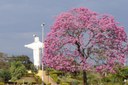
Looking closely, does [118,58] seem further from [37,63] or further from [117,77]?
[37,63]

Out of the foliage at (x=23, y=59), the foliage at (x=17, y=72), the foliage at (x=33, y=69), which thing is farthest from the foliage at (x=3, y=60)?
the foliage at (x=17, y=72)

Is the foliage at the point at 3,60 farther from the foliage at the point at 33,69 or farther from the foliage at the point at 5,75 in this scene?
the foliage at the point at 5,75

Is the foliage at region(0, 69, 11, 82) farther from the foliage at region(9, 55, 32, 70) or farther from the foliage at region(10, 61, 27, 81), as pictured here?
the foliage at region(9, 55, 32, 70)

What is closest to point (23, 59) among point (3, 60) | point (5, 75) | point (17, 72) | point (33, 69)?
point (3, 60)

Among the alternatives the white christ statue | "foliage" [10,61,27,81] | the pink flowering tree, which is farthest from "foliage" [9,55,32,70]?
the pink flowering tree

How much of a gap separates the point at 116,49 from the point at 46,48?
366cm

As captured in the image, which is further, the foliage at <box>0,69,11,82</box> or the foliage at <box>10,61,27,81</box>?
the foliage at <box>0,69,11,82</box>

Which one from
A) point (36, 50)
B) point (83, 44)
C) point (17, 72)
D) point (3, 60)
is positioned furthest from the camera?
point (3, 60)

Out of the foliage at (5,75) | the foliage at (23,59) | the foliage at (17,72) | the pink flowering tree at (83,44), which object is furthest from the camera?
the foliage at (23,59)

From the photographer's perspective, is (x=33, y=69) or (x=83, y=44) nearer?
(x=83, y=44)

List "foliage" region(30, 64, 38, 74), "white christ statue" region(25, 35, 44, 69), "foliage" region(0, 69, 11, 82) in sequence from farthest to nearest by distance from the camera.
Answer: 1. "foliage" region(30, 64, 38, 74)
2. "white christ statue" region(25, 35, 44, 69)
3. "foliage" region(0, 69, 11, 82)

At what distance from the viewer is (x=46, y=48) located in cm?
2558

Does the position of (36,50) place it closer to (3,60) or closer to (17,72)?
(3,60)

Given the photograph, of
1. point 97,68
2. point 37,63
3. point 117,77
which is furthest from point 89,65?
point 37,63
